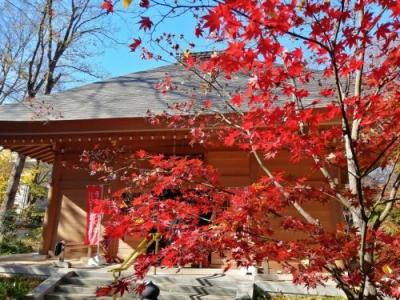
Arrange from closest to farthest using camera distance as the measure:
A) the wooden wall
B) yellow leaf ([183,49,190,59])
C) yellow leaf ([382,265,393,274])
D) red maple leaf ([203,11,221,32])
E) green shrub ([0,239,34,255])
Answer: red maple leaf ([203,11,221,32]) < yellow leaf ([382,265,393,274]) < yellow leaf ([183,49,190,59]) < the wooden wall < green shrub ([0,239,34,255])

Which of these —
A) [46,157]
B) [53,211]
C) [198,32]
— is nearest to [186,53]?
[198,32]

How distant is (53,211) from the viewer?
888 centimetres

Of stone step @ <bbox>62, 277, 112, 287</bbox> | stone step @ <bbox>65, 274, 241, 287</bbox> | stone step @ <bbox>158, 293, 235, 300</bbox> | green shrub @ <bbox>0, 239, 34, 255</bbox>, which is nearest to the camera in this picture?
stone step @ <bbox>158, 293, 235, 300</bbox>

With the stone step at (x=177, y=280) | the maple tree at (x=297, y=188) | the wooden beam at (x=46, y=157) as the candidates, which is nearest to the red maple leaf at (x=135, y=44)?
the maple tree at (x=297, y=188)

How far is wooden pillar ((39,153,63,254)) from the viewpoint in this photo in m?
8.74

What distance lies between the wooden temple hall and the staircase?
1.62 metres

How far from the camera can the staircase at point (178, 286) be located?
5848mm

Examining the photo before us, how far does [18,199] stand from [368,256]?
31.1 metres

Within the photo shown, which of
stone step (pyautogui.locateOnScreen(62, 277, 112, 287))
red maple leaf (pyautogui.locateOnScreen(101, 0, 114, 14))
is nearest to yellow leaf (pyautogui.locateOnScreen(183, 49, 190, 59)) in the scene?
red maple leaf (pyautogui.locateOnScreen(101, 0, 114, 14))

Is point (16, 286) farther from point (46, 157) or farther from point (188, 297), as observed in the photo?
point (46, 157)

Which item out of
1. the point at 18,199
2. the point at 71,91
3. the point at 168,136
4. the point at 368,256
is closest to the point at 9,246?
the point at 71,91

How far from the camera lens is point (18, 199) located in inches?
1174

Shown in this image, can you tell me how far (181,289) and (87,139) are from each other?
3.57 metres

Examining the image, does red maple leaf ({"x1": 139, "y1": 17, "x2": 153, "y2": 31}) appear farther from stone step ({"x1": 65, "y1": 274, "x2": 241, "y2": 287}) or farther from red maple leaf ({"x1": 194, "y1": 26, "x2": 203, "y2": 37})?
stone step ({"x1": 65, "y1": 274, "x2": 241, "y2": 287})
